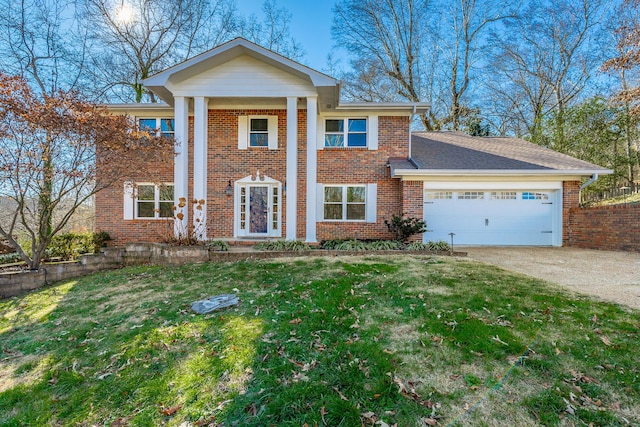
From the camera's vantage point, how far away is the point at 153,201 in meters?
10.9

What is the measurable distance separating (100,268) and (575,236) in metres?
14.7

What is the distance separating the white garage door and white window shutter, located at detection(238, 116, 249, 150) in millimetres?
6607

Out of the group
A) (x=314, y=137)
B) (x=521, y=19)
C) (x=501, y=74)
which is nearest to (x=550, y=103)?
(x=501, y=74)

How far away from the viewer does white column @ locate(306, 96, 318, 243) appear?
952 centimetres

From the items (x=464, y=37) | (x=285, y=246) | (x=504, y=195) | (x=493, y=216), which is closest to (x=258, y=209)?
(x=285, y=246)

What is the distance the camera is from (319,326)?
3.97 metres

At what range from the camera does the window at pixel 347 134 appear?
1112 centimetres

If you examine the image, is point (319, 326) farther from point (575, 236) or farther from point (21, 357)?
point (575, 236)

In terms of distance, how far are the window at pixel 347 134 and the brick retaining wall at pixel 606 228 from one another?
7495mm

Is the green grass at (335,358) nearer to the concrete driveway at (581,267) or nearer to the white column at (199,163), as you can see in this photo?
the concrete driveway at (581,267)

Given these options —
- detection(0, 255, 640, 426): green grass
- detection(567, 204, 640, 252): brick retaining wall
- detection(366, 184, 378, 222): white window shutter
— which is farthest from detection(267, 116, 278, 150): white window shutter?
detection(567, 204, 640, 252): brick retaining wall

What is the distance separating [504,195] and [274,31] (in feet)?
52.2

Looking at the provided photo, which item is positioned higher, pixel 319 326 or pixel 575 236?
pixel 575 236

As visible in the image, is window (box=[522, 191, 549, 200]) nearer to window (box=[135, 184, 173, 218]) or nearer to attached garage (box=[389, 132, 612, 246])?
attached garage (box=[389, 132, 612, 246])
